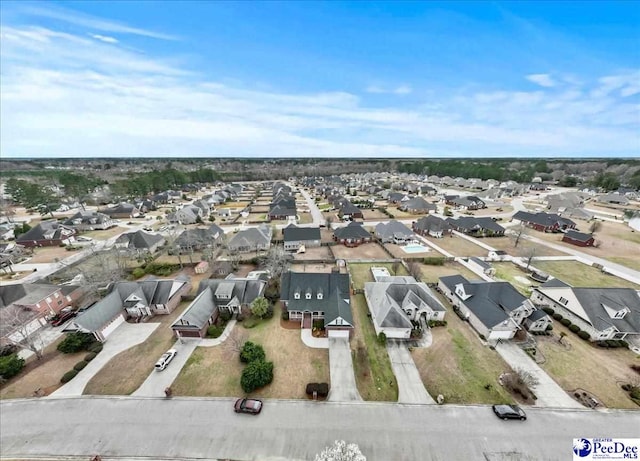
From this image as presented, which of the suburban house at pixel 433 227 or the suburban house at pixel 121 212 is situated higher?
the suburban house at pixel 433 227

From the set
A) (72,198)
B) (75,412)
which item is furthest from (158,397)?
(72,198)

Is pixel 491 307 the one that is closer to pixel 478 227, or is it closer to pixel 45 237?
pixel 478 227

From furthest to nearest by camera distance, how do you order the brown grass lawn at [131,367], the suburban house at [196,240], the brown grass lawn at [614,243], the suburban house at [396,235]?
the suburban house at [396,235] → the suburban house at [196,240] → the brown grass lawn at [614,243] → the brown grass lawn at [131,367]

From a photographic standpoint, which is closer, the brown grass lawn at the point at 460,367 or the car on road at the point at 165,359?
the brown grass lawn at the point at 460,367

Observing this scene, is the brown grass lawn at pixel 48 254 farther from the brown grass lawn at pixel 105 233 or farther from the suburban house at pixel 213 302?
the suburban house at pixel 213 302

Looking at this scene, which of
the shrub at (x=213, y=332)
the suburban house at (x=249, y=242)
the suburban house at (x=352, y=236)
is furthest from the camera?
the suburban house at (x=352, y=236)

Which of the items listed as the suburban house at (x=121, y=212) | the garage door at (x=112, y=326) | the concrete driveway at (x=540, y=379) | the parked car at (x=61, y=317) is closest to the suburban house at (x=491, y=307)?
the concrete driveway at (x=540, y=379)

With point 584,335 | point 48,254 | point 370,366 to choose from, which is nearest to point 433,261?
point 584,335
